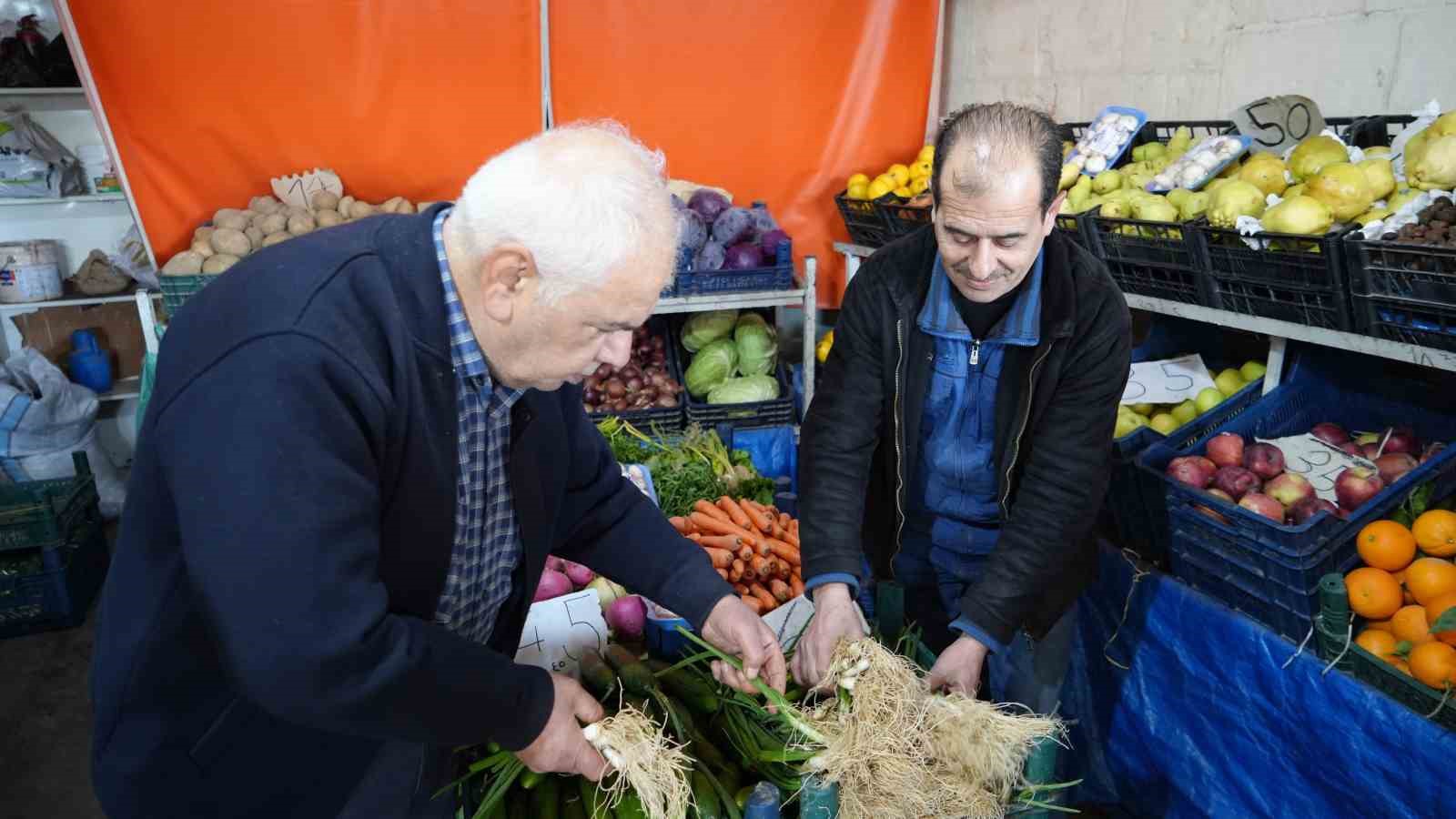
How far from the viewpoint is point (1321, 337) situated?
2352 millimetres

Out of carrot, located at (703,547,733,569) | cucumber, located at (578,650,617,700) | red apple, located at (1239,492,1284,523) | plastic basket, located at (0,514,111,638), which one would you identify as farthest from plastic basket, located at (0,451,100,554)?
red apple, located at (1239,492,1284,523)

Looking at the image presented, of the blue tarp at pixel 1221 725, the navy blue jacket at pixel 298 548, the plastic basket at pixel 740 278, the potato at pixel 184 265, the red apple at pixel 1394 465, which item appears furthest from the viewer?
the plastic basket at pixel 740 278

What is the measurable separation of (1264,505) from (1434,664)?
53cm

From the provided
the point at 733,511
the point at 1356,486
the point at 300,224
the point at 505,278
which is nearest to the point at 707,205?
the point at 733,511

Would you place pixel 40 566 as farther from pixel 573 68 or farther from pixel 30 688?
pixel 573 68

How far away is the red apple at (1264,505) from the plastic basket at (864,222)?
2.15 metres

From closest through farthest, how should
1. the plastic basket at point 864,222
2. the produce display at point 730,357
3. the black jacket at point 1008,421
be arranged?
the black jacket at point 1008,421
the plastic basket at point 864,222
the produce display at point 730,357

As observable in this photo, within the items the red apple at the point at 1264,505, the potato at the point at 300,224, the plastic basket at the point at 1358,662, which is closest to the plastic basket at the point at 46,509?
the potato at the point at 300,224

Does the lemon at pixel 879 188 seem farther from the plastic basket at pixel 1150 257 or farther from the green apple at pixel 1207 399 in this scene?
the green apple at pixel 1207 399

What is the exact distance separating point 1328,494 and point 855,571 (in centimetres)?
144

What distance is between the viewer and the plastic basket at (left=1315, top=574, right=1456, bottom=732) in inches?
76.0

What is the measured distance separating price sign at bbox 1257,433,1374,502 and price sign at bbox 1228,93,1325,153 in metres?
1.02

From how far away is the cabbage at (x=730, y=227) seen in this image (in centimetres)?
430

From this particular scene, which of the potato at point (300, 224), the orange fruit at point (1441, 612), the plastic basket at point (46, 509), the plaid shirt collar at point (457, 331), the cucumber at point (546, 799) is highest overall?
the plaid shirt collar at point (457, 331)
